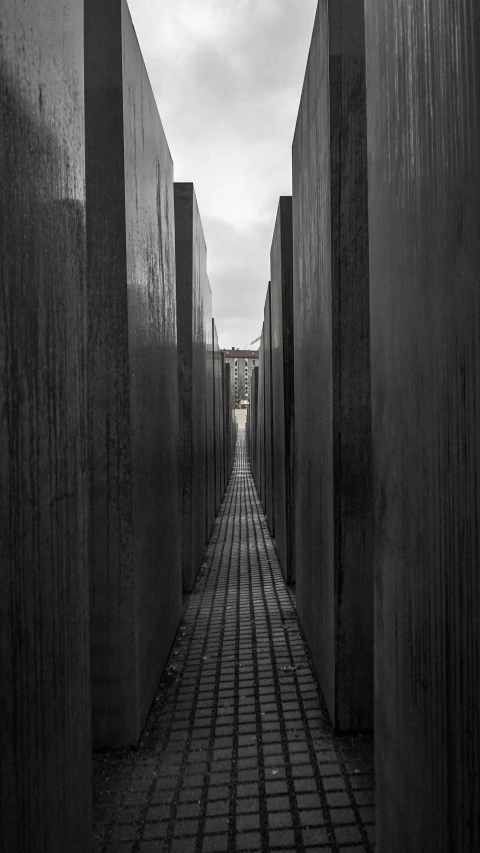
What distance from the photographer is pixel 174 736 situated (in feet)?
11.8

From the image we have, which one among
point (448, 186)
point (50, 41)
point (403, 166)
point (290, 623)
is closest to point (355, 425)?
point (403, 166)

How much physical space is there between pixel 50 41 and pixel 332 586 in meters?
3.06

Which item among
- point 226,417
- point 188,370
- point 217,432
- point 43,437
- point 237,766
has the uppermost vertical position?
point 188,370

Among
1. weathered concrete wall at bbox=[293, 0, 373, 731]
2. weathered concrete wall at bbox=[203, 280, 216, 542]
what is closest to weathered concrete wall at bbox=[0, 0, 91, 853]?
weathered concrete wall at bbox=[293, 0, 373, 731]

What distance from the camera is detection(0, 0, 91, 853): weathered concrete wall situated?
61.2 inches

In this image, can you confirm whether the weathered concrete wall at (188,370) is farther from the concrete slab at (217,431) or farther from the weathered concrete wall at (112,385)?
the concrete slab at (217,431)

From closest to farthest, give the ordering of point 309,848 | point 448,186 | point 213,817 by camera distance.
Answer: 1. point 448,186
2. point 309,848
3. point 213,817

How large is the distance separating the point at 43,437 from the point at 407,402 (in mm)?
1172

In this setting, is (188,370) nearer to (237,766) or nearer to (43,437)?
(237,766)

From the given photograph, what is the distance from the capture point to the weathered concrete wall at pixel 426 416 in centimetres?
139

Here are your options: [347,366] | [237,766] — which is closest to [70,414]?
[347,366]

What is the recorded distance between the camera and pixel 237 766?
324 cm

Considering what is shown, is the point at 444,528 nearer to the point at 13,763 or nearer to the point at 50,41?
the point at 13,763

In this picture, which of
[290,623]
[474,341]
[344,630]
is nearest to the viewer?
[474,341]
